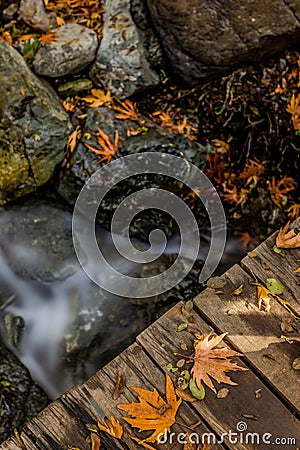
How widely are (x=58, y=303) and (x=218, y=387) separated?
2361 mm

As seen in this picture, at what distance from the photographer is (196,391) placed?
7.82 feet

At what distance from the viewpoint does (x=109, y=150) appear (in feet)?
14.6

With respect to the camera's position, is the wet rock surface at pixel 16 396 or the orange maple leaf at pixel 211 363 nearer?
the orange maple leaf at pixel 211 363

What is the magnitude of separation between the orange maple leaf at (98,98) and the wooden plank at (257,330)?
2508 mm

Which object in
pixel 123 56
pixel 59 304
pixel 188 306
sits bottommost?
pixel 59 304

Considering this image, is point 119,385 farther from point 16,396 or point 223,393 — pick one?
point 16,396

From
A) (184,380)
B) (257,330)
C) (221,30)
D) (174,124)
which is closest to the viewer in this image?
(184,380)

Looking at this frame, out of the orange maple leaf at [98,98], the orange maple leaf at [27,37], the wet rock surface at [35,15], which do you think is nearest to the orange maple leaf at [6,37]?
the orange maple leaf at [27,37]

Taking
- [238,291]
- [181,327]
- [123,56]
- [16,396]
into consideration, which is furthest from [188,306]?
[123,56]

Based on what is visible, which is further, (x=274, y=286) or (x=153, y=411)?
(x=274, y=286)

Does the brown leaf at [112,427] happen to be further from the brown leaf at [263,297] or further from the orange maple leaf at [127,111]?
the orange maple leaf at [127,111]

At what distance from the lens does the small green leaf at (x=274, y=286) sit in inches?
105

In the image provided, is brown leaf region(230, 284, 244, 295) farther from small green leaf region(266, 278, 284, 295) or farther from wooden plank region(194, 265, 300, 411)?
small green leaf region(266, 278, 284, 295)

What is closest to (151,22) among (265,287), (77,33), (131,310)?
(77,33)
